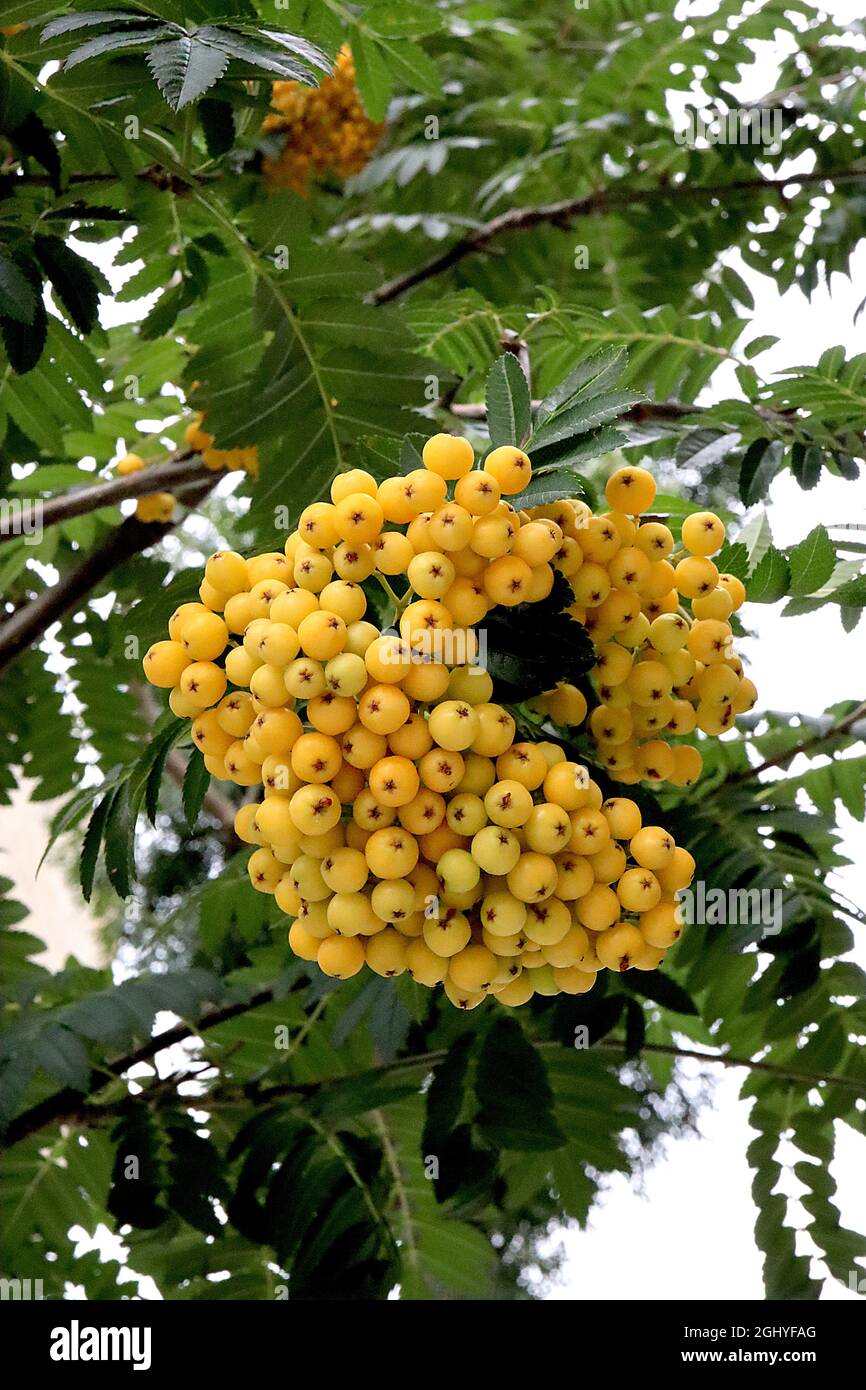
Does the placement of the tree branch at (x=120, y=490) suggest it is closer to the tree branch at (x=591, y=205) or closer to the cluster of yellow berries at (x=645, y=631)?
the tree branch at (x=591, y=205)

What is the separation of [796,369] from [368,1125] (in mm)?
974

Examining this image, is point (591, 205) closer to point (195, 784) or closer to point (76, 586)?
point (76, 586)

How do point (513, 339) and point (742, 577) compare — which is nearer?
point (742, 577)

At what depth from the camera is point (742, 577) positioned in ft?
3.09

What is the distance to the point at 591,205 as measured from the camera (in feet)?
6.34

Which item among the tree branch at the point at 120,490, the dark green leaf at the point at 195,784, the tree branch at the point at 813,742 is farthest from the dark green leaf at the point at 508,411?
the tree branch at the point at 120,490

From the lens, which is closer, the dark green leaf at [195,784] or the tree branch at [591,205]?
the dark green leaf at [195,784]

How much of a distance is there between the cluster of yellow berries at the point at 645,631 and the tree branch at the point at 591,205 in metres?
1.06

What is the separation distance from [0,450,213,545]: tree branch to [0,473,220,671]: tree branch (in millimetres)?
71

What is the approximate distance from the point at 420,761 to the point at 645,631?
19cm

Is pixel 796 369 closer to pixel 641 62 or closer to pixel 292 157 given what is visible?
pixel 641 62

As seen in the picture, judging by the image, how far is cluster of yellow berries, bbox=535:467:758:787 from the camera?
0.77 meters

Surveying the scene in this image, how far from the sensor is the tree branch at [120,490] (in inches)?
62.1
